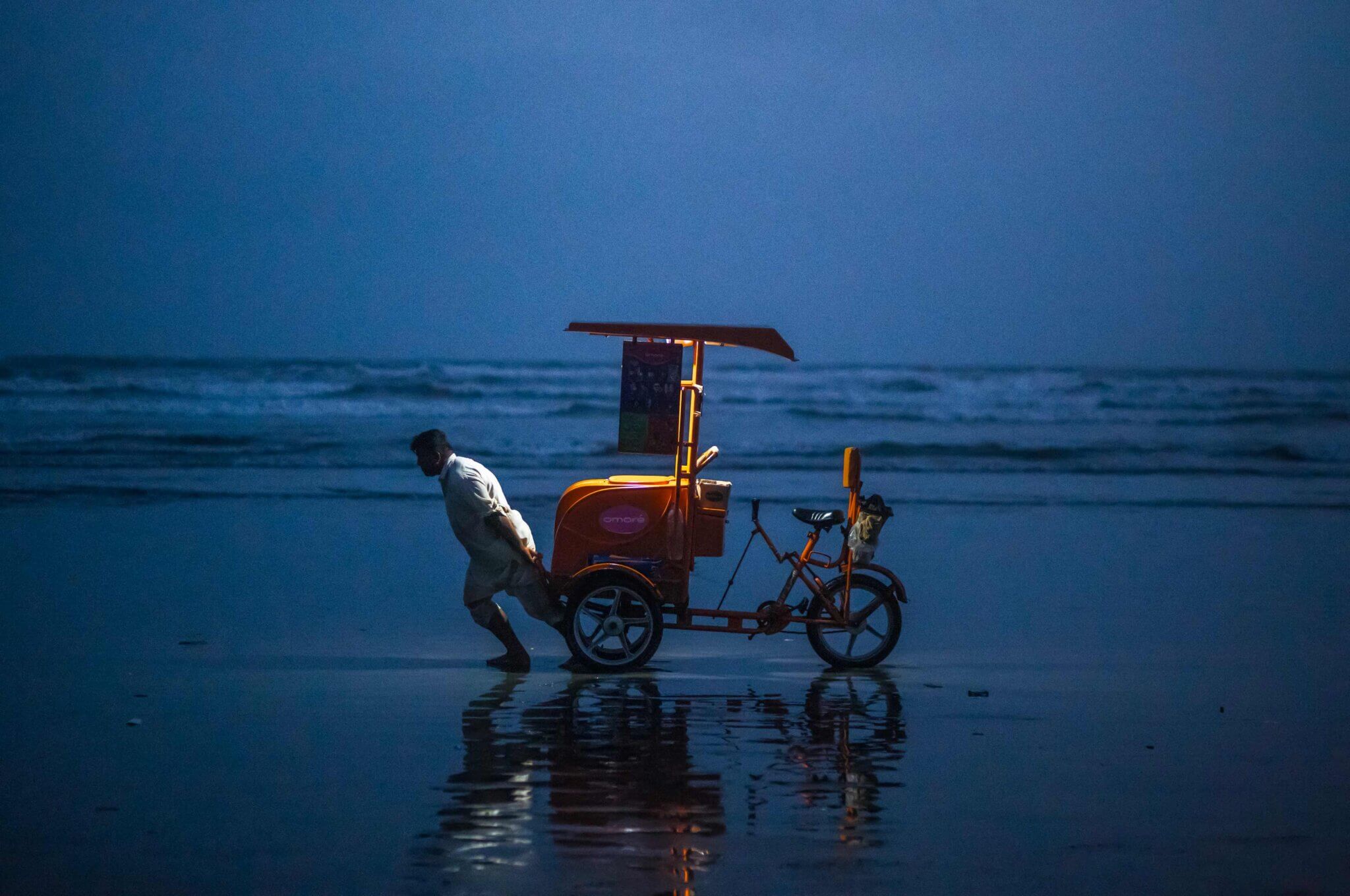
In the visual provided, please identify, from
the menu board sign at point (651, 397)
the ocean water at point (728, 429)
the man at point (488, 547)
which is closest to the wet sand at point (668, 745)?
the man at point (488, 547)

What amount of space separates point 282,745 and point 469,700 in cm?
94

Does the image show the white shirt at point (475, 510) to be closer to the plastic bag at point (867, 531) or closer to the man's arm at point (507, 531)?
the man's arm at point (507, 531)

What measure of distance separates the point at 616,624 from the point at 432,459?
3.55 ft

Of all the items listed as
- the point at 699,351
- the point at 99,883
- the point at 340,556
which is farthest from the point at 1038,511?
the point at 99,883

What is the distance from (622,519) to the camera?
6629 mm

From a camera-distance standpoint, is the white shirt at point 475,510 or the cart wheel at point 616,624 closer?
the cart wheel at point 616,624

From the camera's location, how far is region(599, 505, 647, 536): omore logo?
662 centimetres

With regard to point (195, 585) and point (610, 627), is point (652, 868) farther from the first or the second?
point (195, 585)

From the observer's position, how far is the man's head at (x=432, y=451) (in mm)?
6629

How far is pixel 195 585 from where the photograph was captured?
882 cm

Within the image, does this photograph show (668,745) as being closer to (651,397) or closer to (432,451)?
(651,397)

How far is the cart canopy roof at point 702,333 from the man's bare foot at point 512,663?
1.40 meters

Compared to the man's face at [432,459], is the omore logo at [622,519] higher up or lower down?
lower down

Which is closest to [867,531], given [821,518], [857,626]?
[821,518]
